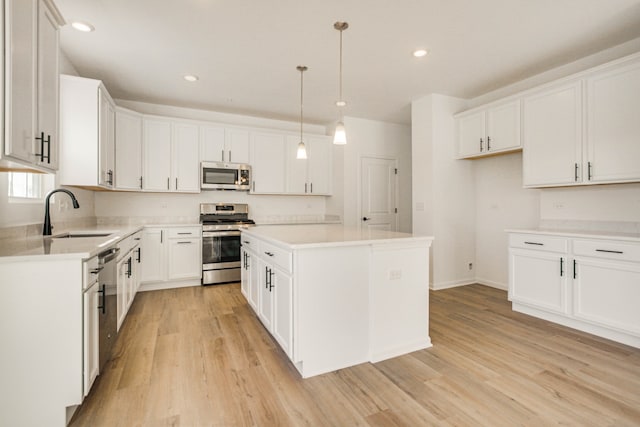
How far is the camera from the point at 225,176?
479cm

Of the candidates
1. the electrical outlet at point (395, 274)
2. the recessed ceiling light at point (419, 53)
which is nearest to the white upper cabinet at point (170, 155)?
the recessed ceiling light at point (419, 53)

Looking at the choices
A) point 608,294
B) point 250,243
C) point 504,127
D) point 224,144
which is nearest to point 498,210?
point 504,127

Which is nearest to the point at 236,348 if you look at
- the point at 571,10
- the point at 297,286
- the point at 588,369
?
the point at 297,286

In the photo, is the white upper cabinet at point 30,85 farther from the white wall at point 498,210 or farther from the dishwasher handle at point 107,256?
the white wall at point 498,210

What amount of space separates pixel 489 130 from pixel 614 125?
125 cm

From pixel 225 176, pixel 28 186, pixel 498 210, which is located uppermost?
pixel 225 176

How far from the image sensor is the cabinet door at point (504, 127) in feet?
11.9

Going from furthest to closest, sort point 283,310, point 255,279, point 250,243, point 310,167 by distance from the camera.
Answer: point 310,167
point 250,243
point 255,279
point 283,310

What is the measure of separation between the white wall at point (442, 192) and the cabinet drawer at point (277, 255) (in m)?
2.57

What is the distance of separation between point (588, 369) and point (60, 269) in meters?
3.39

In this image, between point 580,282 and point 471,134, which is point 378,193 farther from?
point 580,282

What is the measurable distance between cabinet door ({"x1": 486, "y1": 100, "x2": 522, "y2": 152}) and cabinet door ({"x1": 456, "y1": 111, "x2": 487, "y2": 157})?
10cm

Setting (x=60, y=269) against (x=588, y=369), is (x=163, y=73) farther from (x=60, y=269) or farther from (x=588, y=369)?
(x=588, y=369)

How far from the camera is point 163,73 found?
363cm
